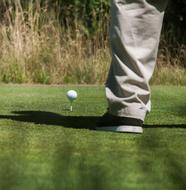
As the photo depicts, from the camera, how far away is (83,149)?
8.71 ft

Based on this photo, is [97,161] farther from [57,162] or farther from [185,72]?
[185,72]

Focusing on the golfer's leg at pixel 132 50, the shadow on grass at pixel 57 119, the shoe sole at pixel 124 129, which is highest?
the golfer's leg at pixel 132 50

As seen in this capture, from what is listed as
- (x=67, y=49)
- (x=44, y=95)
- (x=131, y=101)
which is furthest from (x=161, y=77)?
(x=131, y=101)

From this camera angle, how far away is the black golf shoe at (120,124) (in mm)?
3160

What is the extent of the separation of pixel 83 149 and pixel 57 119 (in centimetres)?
96

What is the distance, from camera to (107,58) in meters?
7.33

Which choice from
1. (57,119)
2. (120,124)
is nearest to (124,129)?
(120,124)

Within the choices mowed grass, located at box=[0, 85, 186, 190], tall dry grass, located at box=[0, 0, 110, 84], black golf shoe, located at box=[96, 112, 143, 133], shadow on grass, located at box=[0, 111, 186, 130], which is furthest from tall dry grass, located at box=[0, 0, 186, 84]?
black golf shoe, located at box=[96, 112, 143, 133]

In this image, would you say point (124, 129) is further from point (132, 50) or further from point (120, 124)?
point (132, 50)

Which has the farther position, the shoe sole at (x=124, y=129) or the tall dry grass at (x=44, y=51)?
the tall dry grass at (x=44, y=51)

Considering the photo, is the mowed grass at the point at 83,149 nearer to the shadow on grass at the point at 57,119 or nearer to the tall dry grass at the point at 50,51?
the shadow on grass at the point at 57,119

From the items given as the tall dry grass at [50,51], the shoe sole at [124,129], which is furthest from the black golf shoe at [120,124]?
the tall dry grass at [50,51]

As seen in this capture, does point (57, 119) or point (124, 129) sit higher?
point (124, 129)

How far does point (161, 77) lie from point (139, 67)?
3829 mm
